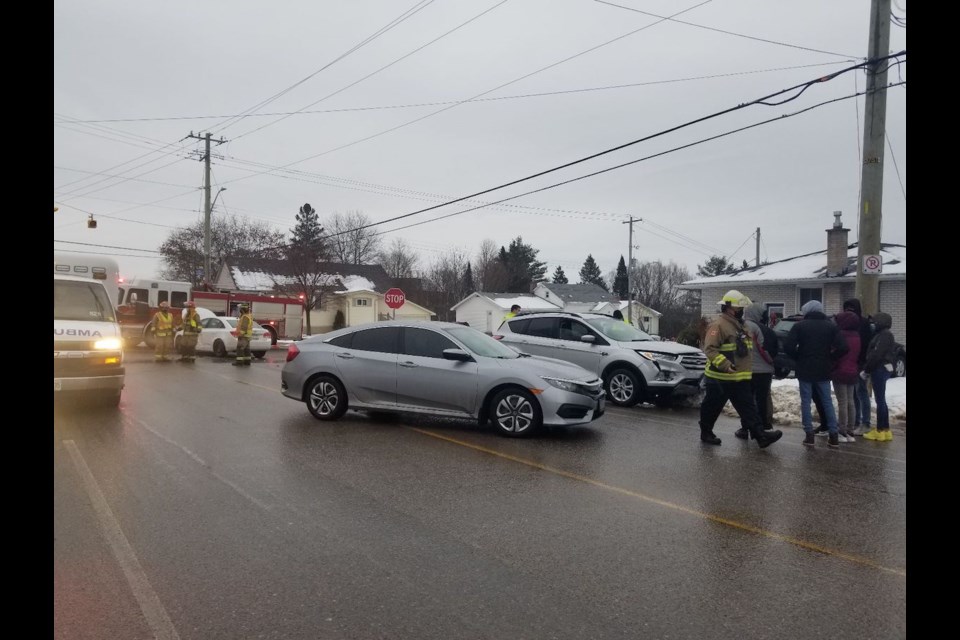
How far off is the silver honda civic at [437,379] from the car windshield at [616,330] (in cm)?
378

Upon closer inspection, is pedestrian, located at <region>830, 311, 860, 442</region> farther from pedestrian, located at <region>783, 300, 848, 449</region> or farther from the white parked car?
the white parked car

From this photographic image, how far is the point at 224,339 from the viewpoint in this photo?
23.2 m

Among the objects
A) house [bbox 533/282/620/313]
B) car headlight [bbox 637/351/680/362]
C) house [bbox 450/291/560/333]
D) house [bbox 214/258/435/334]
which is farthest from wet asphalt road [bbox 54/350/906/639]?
house [bbox 533/282/620/313]

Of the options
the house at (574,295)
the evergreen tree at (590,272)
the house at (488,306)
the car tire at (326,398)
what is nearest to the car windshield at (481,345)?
the car tire at (326,398)

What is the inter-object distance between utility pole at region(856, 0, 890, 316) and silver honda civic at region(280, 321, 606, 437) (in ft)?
18.8

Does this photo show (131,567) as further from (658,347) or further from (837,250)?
(837,250)

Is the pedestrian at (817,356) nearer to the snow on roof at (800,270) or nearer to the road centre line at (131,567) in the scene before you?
the road centre line at (131,567)

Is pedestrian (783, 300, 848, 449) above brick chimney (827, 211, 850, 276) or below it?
below

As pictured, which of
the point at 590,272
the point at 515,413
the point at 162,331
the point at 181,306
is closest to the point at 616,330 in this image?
the point at 515,413

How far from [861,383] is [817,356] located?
156 centimetres

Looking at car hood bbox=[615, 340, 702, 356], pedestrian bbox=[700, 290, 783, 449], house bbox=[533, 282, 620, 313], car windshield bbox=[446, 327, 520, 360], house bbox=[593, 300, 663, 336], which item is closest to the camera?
pedestrian bbox=[700, 290, 783, 449]

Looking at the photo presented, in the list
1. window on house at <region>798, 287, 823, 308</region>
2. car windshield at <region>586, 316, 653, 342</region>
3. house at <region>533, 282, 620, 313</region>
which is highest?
house at <region>533, 282, 620, 313</region>

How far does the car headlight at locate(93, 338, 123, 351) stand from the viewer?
9703 millimetres
